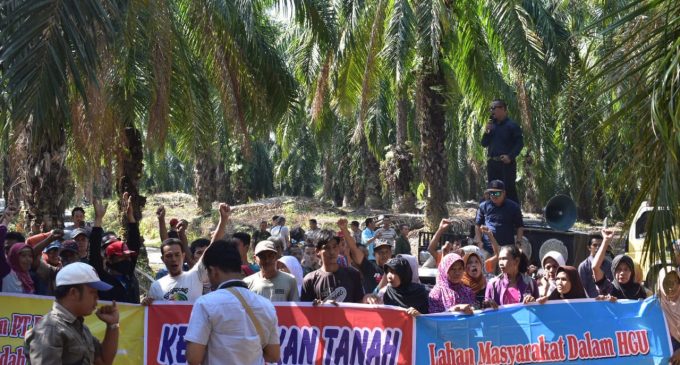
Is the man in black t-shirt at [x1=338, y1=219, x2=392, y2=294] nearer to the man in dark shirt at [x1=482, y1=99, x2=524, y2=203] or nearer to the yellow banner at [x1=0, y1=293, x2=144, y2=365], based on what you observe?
the yellow banner at [x1=0, y1=293, x2=144, y2=365]

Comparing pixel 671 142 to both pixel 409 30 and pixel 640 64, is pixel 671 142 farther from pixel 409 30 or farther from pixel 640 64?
pixel 409 30

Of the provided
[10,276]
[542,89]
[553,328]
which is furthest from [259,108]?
[542,89]

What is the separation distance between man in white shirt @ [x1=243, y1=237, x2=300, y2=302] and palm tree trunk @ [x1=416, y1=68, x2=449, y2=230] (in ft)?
35.6

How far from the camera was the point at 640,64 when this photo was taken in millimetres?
7012

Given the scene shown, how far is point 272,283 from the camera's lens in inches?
328

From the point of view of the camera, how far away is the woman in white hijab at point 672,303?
8.40m

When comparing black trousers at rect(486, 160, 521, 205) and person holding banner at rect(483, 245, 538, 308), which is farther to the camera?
black trousers at rect(486, 160, 521, 205)

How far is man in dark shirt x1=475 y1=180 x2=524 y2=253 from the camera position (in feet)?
38.9

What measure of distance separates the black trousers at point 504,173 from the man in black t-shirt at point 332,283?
5590mm

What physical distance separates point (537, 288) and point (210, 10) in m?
5.38

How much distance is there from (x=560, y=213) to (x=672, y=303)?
647 cm

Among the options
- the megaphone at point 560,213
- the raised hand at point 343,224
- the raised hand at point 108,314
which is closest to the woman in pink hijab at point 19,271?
the raised hand at point 343,224

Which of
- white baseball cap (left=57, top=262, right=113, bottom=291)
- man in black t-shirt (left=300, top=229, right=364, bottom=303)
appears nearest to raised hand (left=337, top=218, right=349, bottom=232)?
man in black t-shirt (left=300, top=229, right=364, bottom=303)

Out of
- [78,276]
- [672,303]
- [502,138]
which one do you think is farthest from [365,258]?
[78,276]
